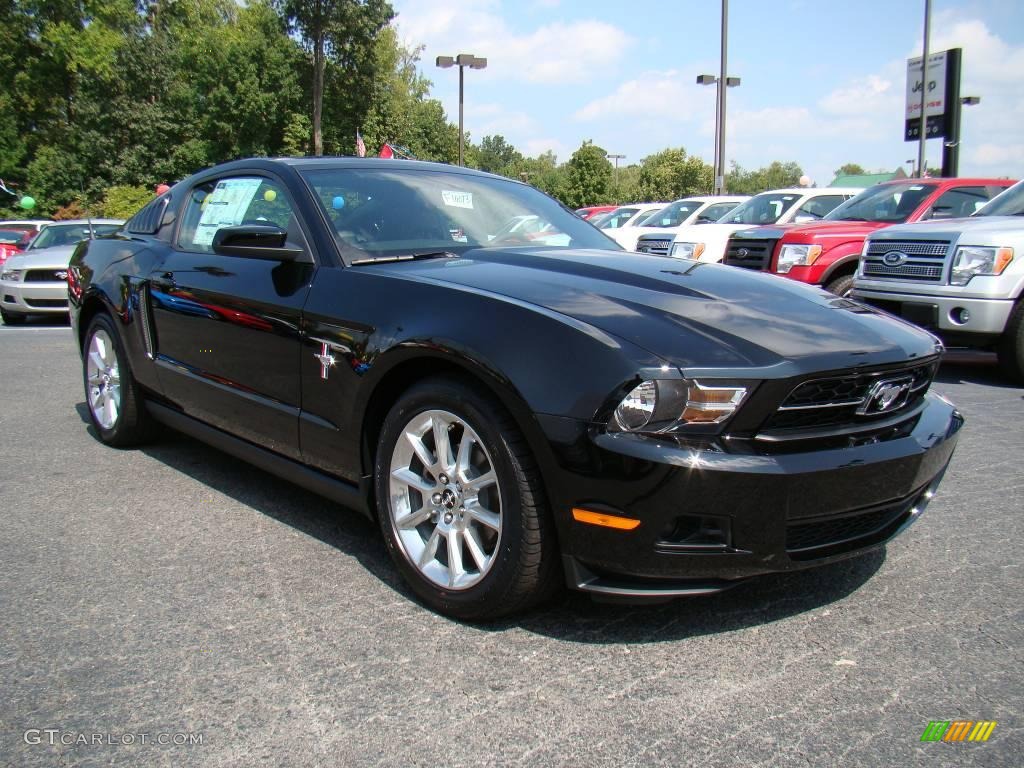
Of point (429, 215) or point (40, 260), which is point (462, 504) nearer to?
point (429, 215)

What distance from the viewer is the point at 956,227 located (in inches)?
282

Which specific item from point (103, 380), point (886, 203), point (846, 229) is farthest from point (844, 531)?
point (886, 203)

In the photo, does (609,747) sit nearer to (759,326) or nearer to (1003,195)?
(759,326)

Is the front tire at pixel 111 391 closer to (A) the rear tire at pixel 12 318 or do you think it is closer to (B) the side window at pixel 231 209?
(B) the side window at pixel 231 209

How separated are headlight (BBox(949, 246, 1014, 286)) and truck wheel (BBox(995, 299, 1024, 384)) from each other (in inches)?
13.3

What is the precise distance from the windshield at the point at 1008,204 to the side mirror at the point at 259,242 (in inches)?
266

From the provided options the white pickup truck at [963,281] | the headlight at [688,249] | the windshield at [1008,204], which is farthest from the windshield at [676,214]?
the white pickup truck at [963,281]

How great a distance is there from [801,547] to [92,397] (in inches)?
165

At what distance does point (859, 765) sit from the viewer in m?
1.98

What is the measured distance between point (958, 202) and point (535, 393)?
873cm

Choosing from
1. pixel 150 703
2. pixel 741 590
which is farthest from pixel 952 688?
pixel 150 703

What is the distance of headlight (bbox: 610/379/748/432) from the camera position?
231 cm

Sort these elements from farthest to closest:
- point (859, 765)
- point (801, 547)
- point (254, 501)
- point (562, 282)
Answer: point (254, 501) → point (562, 282) → point (801, 547) → point (859, 765)

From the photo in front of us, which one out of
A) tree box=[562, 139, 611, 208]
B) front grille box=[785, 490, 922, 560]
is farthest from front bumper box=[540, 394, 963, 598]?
tree box=[562, 139, 611, 208]
